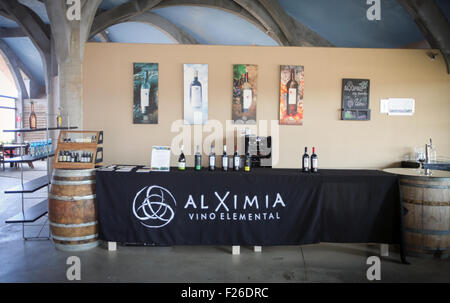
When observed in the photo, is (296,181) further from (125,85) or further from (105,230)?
(125,85)

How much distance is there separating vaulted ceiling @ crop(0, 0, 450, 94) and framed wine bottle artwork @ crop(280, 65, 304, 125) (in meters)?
2.05

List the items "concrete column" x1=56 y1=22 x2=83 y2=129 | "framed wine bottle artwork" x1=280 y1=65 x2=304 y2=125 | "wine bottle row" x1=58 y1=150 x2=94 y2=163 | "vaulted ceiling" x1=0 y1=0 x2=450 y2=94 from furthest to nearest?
"vaulted ceiling" x1=0 y1=0 x2=450 y2=94, "framed wine bottle artwork" x1=280 y1=65 x2=304 y2=125, "concrete column" x1=56 y1=22 x2=83 y2=129, "wine bottle row" x1=58 y1=150 x2=94 y2=163

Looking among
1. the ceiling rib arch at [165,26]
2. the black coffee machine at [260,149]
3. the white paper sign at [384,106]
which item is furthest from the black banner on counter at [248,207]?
the ceiling rib arch at [165,26]

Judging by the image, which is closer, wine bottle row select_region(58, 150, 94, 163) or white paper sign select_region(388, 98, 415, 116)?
wine bottle row select_region(58, 150, 94, 163)

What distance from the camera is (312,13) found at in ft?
24.9

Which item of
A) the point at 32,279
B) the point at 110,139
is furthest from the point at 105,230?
the point at 110,139

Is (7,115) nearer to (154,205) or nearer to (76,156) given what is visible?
(76,156)

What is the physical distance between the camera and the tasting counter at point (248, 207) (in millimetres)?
3527

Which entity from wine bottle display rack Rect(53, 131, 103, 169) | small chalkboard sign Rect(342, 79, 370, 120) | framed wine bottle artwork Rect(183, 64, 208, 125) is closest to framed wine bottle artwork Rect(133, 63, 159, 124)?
framed wine bottle artwork Rect(183, 64, 208, 125)

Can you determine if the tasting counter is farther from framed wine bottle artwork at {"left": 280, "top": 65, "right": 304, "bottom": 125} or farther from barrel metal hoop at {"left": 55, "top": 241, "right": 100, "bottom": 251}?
framed wine bottle artwork at {"left": 280, "top": 65, "right": 304, "bottom": 125}

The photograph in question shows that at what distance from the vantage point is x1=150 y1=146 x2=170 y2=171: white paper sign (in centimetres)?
367

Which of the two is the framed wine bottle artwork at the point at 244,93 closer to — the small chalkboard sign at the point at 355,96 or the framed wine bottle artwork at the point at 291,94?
the framed wine bottle artwork at the point at 291,94

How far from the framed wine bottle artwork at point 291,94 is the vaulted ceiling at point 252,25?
6.72 feet
